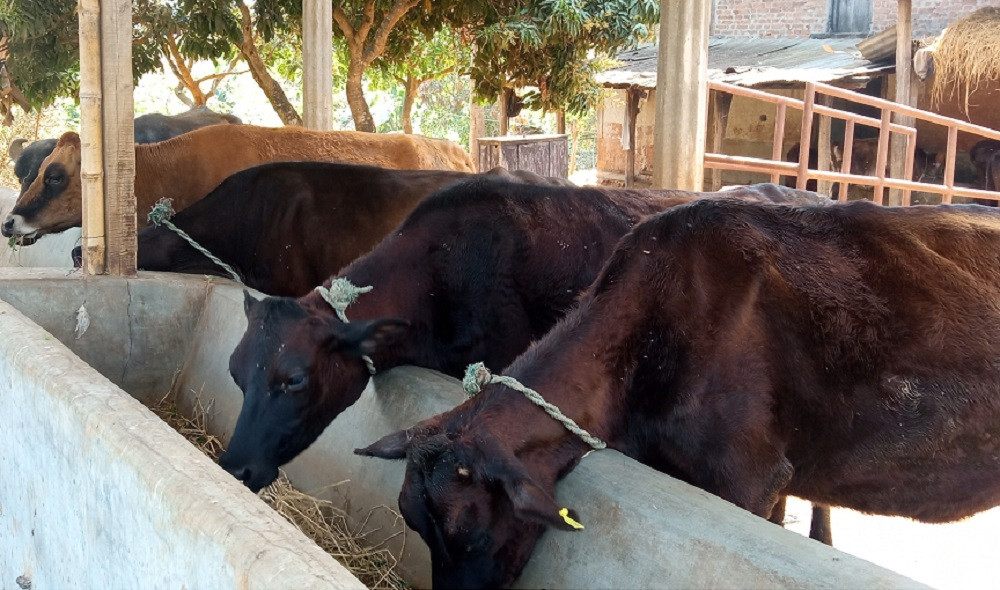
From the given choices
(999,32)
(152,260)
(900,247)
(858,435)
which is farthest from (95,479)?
(999,32)

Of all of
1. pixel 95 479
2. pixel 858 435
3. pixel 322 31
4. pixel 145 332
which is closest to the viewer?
pixel 95 479

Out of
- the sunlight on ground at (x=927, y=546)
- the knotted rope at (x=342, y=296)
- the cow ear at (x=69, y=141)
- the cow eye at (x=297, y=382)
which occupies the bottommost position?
the sunlight on ground at (x=927, y=546)

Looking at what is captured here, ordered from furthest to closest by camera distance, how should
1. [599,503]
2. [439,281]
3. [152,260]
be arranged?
[152,260] → [439,281] → [599,503]

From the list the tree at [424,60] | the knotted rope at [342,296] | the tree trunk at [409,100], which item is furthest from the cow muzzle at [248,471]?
the tree trunk at [409,100]

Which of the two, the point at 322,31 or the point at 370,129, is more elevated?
the point at 322,31

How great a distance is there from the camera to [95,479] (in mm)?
3271

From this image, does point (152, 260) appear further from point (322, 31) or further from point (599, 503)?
point (599, 503)

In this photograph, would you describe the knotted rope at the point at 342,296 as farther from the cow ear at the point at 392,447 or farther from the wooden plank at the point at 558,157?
the wooden plank at the point at 558,157

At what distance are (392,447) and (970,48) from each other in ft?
38.5

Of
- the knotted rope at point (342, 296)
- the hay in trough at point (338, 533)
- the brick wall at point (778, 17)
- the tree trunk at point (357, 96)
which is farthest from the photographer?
the brick wall at point (778, 17)

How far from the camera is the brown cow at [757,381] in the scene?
296cm

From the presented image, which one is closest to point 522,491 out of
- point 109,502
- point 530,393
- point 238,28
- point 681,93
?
point 530,393

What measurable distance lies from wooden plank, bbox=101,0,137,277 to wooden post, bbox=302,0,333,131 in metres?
2.93

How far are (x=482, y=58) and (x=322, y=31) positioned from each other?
3.47 metres
